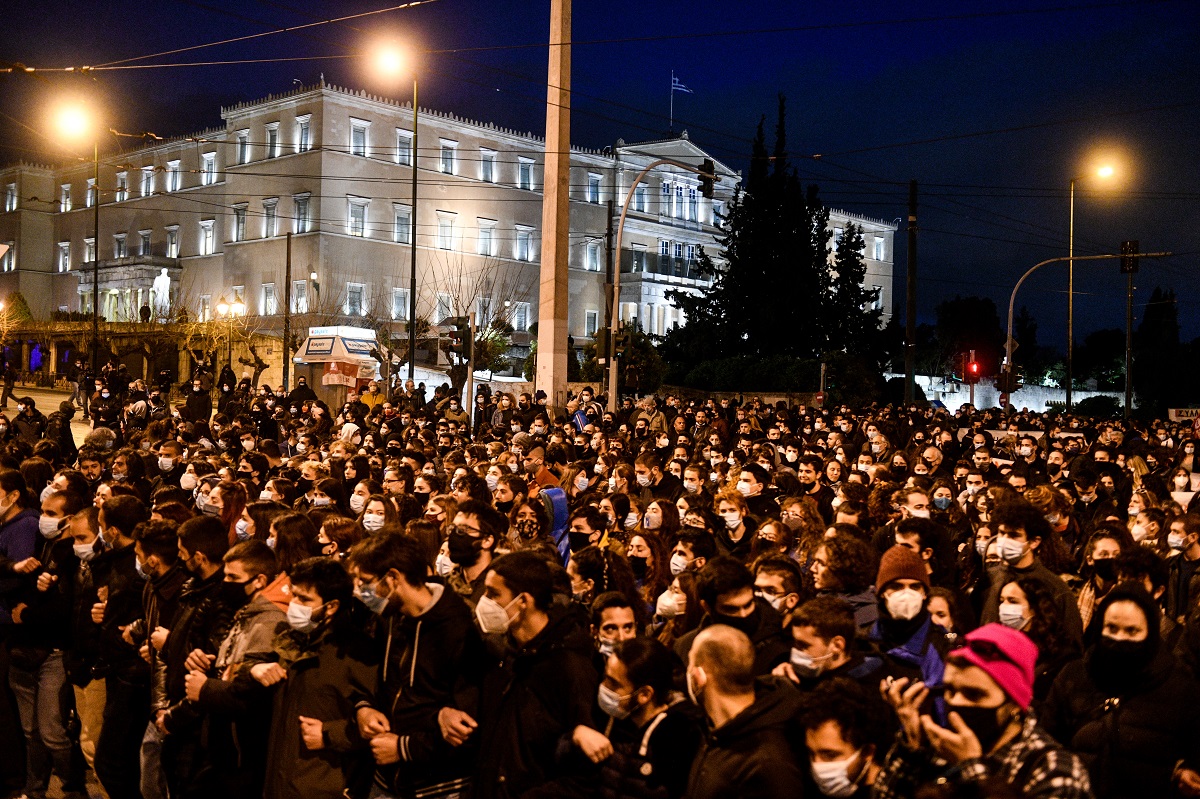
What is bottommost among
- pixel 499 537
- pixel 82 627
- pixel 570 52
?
pixel 82 627

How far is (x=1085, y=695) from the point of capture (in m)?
4.72

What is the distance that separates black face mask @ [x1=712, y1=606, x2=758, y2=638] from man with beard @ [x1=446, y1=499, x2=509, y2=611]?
1.31m

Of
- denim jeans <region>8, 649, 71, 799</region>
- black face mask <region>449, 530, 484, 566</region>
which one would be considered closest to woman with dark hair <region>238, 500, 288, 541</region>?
denim jeans <region>8, 649, 71, 799</region>

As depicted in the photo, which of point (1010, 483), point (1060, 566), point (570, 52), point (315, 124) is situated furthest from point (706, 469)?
point (315, 124)

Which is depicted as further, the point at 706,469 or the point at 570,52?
the point at 570,52

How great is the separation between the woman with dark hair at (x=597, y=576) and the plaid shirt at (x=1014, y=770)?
8.51ft

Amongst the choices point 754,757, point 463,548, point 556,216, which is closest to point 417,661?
point 463,548

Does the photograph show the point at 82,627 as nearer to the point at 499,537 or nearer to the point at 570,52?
the point at 499,537

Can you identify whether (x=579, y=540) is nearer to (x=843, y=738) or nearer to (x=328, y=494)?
(x=328, y=494)

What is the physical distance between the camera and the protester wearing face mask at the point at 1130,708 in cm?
444

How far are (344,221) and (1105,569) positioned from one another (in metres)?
52.9

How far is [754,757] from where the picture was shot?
3666mm

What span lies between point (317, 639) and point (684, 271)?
69.4 meters

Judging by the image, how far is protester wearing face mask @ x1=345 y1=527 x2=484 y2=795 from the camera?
4.62m
